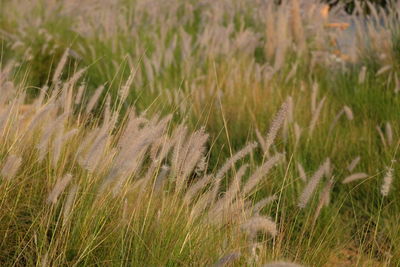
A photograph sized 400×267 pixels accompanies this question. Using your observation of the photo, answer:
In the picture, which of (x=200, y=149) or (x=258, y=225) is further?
(x=200, y=149)

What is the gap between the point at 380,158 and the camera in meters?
3.66

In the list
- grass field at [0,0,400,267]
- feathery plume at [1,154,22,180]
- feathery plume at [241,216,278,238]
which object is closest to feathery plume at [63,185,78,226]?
grass field at [0,0,400,267]

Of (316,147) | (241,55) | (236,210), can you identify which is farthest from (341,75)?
(236,210)

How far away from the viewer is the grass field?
2.17 m

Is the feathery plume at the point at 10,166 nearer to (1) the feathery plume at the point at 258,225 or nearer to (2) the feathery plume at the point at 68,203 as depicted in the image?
(2) the feathery plume at the point at 68,203

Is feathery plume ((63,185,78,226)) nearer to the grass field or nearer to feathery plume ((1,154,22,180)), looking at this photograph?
the grass field

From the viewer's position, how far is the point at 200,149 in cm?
257

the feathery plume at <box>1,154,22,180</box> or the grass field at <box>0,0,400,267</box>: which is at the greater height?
the feathery plume at <box>1,154,22,180</box>

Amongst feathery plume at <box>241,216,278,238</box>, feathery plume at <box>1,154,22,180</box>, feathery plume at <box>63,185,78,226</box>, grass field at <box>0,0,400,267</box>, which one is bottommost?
grass field at <box>0,0,400,267</box>

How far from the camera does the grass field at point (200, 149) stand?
2.17m

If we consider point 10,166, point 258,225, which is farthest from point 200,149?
point 10,166

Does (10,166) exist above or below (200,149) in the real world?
above

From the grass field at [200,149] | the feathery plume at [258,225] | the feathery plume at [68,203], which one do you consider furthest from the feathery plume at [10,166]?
the feathery plume at [258,225]

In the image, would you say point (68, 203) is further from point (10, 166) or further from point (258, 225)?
point (258, 225)
